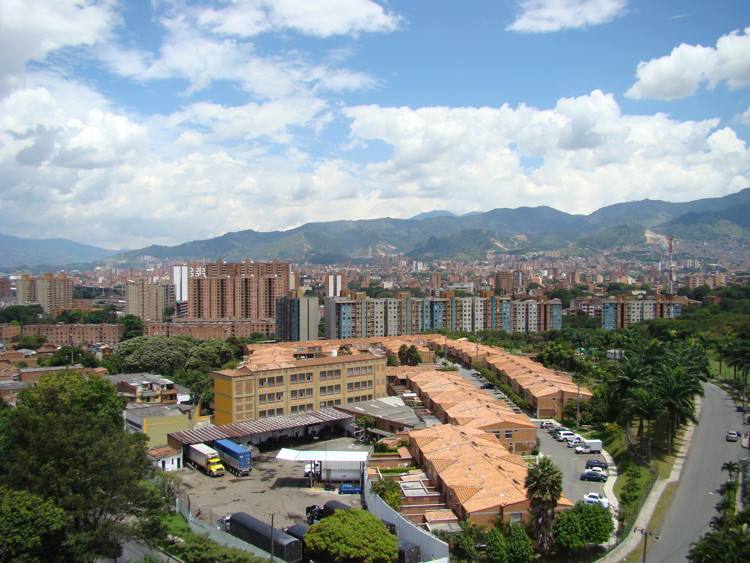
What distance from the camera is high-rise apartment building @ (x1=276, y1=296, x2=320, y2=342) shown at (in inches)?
2124

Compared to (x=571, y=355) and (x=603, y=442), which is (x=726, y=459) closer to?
(x=603, y=442)

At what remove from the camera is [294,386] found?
2636cm

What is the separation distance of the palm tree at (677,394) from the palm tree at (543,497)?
8424mm

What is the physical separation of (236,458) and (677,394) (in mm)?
14251

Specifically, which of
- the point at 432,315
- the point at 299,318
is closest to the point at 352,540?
the point at 299,318

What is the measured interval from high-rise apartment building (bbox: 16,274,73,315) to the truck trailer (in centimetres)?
8352

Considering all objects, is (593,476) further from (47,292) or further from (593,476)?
(47,292)

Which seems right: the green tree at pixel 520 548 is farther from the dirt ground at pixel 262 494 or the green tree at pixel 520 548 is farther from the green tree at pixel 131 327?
the green tree at pixel 131 327

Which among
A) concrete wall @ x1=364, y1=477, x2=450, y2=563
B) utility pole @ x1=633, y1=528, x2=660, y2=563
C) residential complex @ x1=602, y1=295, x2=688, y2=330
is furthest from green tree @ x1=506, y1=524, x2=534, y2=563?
residential complex @ x1=602, y1=295, x2=688, y2=330

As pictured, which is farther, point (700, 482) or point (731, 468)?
point (700, 482)

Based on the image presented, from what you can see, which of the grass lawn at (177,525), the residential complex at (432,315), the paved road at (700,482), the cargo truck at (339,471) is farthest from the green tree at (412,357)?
the grass lawn at (177,525)

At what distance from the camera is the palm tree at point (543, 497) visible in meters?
13.2

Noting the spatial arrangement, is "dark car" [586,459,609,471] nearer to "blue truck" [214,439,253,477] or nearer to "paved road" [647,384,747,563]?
"paved road" [647,384,747,563]

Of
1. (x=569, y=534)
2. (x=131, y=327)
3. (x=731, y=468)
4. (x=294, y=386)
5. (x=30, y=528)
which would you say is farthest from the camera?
(x=131, y=327)
